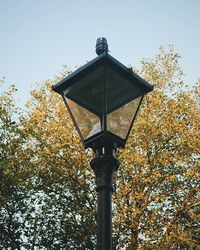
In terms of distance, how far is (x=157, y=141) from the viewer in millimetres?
21891

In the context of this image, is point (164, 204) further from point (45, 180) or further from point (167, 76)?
point (167, 76)

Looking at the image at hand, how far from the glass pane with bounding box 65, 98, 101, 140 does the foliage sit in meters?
15.3

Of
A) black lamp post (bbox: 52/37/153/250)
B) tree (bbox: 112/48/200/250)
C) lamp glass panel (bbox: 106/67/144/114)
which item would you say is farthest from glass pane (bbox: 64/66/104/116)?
tree (bbox: 112/48/200/250)

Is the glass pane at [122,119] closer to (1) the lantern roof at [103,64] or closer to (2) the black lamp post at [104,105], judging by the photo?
(2) the black lamp post at [104,105]

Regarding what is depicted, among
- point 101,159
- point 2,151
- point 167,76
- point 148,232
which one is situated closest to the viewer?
point 101,159

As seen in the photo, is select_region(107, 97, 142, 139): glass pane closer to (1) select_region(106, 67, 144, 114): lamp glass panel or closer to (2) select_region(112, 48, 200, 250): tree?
(1) select_region(106, 67, 144, 114): lamp glass panel

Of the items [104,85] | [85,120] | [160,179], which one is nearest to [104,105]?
[104,85]

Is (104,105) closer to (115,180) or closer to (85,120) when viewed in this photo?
(85,120)

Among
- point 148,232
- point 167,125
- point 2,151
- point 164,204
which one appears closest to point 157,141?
point 167,125

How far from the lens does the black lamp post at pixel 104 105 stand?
177 inches

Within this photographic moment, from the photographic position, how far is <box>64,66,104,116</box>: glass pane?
454cm

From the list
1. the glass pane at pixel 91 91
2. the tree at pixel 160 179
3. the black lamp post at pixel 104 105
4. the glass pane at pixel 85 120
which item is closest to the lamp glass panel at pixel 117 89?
the black lamp post at pixel 104 105

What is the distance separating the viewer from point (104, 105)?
4.48 metres

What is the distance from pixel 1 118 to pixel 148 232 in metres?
12.7
